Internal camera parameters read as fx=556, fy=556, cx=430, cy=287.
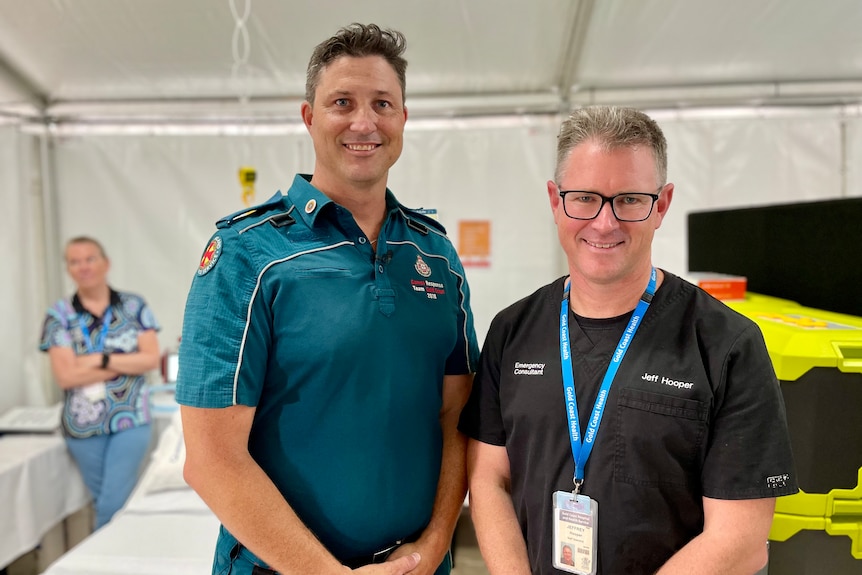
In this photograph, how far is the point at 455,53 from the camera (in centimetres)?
303

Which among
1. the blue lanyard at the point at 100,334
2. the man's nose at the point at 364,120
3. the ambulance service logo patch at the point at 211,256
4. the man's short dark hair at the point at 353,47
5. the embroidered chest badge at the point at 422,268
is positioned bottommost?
the blue lanyard at the point at 100,334

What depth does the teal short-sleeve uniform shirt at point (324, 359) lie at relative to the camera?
1.03 meters

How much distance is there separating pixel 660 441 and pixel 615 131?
531 millimetres

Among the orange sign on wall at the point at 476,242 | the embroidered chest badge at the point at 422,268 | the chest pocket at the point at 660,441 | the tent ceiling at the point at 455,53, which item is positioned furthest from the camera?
the orange sign on wall at the point at 476,242

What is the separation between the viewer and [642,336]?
101 cm

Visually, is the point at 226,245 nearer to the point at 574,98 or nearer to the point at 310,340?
the point at 310,340

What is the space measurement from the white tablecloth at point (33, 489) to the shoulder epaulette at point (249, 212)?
2.45 metres

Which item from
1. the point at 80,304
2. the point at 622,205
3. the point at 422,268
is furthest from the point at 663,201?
the point at 80,304

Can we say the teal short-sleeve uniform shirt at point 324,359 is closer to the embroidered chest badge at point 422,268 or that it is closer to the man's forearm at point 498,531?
the embroidered chest badge at point 422,268

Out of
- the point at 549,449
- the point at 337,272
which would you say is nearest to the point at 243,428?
the point at 337,272

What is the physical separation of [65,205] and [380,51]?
337 cm

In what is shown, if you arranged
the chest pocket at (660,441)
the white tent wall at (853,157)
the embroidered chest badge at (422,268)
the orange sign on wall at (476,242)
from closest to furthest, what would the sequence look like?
the chest pocket at (660,441), the embroidered chest badge at (422,268), the white tent wall at (853,157), the orange sign on wall at (476,242)

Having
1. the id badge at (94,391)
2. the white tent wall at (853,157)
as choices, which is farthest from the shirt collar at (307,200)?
the white tent wall at (853,157)

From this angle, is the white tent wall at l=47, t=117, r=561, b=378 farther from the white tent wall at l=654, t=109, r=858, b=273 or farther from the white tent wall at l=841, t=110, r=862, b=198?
the white tent wall at l=841, t=110, r=862, b=198
